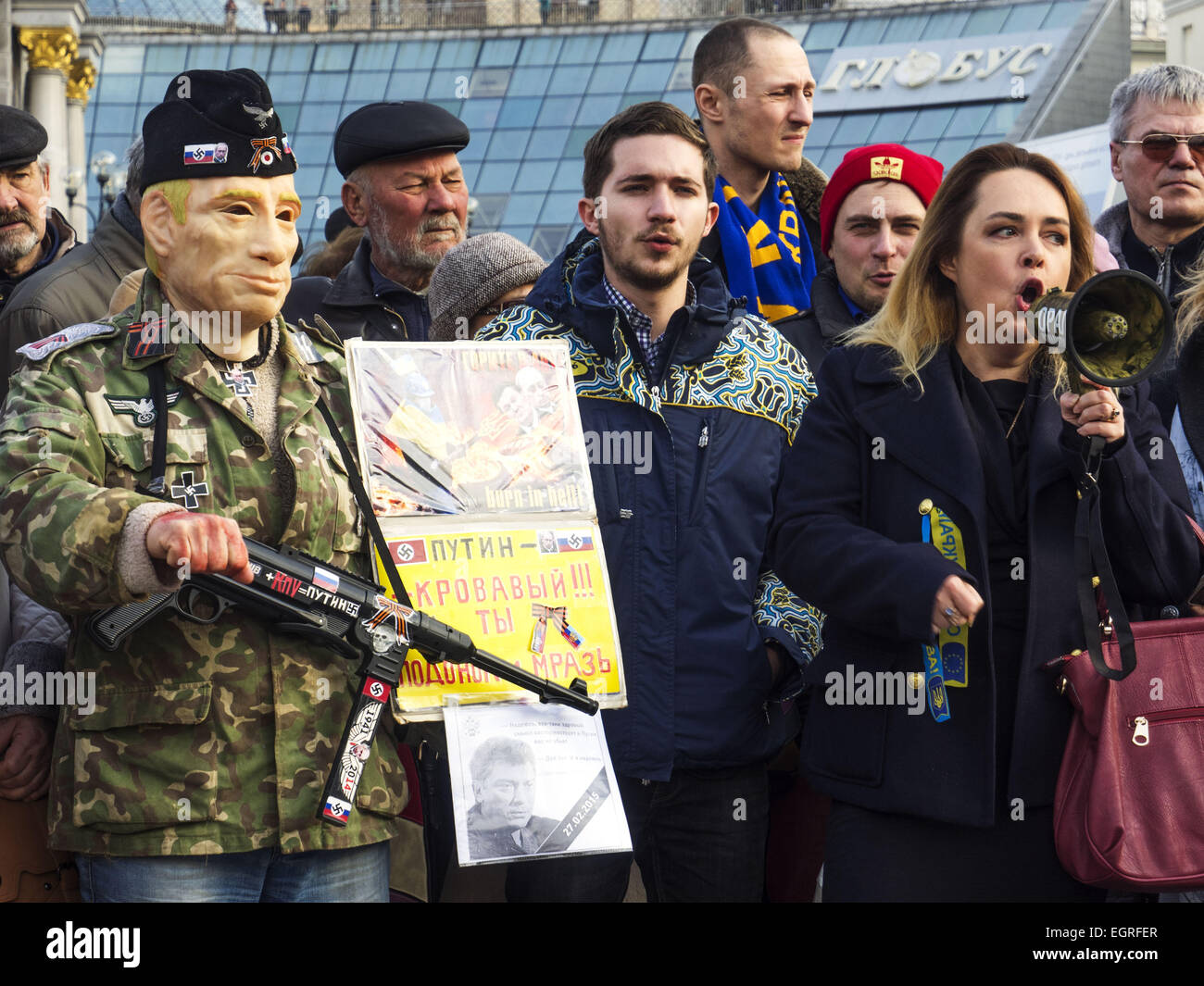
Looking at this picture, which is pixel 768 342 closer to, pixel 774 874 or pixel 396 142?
pixel 774 874

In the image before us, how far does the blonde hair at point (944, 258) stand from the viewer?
3.59 meters

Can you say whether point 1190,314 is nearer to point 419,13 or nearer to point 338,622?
point 338,622

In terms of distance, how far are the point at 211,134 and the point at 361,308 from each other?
1.98 meters

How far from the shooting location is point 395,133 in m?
5.27

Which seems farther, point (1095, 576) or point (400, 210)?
point (400, 210)

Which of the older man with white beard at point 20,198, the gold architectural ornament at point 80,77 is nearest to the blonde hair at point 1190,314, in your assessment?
the older man with white beard at point 20,198

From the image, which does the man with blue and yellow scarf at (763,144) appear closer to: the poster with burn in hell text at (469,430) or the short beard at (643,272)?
the short beard at (643,272)

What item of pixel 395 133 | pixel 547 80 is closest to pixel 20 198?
pixel 395 133

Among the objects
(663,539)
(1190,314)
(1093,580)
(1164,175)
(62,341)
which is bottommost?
(1093,580)

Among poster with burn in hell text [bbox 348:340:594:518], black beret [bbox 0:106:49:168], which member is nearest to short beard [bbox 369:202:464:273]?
black beret [bbox 0:106:49:168]

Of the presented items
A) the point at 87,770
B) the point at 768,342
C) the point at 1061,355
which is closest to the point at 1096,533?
the point at 1061,355

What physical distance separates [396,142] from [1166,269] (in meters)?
2.52

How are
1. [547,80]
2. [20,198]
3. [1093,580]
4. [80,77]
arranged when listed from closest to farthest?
[1093,580] → [20,198] → [80,77] → [547,80]
